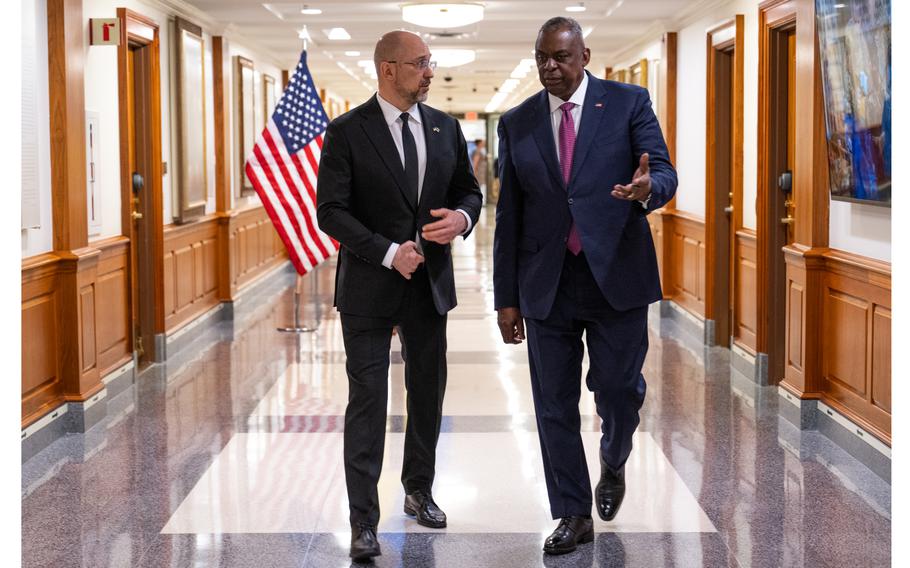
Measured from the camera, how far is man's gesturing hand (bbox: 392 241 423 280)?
138 inches

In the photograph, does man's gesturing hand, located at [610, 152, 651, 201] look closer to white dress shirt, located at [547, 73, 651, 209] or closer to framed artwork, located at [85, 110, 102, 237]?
white dress shirt, located at [547, 73, 651, 209]

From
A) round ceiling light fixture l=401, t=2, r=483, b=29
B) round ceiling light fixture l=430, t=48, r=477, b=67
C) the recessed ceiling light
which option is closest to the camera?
round ceiling light fixture l=401, t=2, r=483, b=29

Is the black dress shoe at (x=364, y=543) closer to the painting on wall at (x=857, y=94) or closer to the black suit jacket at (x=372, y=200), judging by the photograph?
the black suit jacket at (x=372, y=200)

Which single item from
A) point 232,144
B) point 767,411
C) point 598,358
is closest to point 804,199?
point 767,411

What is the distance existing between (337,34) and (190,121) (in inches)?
107

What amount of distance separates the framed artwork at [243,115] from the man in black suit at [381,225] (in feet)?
24.6

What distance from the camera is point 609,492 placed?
153 inches

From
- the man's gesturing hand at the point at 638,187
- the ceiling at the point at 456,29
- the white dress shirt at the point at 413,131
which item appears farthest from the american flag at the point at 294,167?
the man's gesturing hand at the point at 638,187

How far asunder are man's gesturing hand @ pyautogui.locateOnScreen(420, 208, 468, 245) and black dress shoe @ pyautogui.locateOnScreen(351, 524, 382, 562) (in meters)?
0.98

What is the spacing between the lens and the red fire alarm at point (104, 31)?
6453 mm

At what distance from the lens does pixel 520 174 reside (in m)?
3.59

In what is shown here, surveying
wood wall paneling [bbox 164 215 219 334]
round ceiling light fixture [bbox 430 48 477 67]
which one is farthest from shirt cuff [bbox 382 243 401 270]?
round ceiling light fixture [bbox 430 48 477 67]

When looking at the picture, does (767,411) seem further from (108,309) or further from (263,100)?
(263,100)

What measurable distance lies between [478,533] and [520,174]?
1.28 meters
